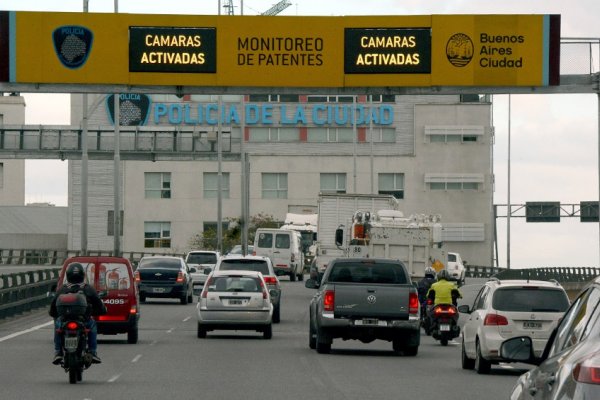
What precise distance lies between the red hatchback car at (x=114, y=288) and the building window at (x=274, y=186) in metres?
80.8

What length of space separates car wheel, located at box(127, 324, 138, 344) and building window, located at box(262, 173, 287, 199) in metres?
80.1

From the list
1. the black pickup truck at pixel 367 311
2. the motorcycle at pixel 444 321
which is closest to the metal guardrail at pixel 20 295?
the motorcycle at pixel 444 321

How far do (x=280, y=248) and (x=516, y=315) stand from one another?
167 feet

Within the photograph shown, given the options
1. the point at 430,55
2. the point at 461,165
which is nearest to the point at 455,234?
the point at 461,165

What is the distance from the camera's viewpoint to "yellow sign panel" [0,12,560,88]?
3425 centimetres

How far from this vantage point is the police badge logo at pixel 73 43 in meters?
34.8

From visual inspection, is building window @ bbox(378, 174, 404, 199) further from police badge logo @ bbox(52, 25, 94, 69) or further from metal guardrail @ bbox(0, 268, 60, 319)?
police badge logo @ bbox(52, 25, 94, 69)

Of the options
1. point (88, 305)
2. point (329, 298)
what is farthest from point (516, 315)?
point (88, 305)

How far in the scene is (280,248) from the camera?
72562 millimetres

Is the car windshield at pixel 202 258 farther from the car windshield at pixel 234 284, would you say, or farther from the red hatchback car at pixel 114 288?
the red hatchback car at pixel 114 288

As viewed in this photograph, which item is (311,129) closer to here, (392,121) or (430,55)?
(392,121)

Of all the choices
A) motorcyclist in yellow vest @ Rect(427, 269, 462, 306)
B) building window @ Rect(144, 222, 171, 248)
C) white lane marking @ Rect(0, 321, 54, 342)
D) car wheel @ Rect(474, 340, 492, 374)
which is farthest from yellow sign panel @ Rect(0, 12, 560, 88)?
building window @ Rect(144, 222, 171, 248)

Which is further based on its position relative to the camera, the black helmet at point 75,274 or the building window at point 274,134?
the building window at point 274,134

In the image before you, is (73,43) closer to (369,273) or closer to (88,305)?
(369,273)
